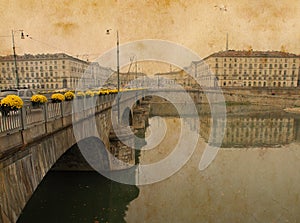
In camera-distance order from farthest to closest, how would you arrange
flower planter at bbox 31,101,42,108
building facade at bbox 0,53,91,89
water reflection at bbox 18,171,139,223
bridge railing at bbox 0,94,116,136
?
building facade at bbox 0,53,91,89 → water reflection at bbox 18,171,139,223 → flower planter at bbox 31,101,42,108 → bridge railing at bbox 0,94,116,136

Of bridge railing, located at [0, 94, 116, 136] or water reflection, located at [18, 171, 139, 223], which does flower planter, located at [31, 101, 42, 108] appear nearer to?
bridge railing, located at [0, 94, 116, 136]

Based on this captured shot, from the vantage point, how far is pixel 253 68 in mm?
85062

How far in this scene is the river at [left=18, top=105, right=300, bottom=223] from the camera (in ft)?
38.9

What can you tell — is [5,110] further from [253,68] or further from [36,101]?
[253,68]

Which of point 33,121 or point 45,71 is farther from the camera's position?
point 45,71

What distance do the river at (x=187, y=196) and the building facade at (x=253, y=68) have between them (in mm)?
67791

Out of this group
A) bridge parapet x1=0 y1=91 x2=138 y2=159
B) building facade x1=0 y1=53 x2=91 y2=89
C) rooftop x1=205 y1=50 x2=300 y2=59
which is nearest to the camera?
bridge parapet x1=0 y1=91 x2=138 y2=159

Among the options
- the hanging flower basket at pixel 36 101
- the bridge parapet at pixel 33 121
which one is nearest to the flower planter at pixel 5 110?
the bridge parapet at pixel 33 121

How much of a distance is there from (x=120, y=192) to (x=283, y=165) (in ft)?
45.3

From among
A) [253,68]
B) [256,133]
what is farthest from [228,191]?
[253,68]

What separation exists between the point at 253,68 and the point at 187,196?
8235 cm

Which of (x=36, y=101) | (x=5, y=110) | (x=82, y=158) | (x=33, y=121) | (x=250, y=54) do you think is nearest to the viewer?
(x=5, y=110)

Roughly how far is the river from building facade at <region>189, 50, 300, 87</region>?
67791mm

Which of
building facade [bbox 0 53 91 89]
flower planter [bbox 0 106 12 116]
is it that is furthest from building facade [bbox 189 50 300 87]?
flower planter [bbox 0 106 12 116]
